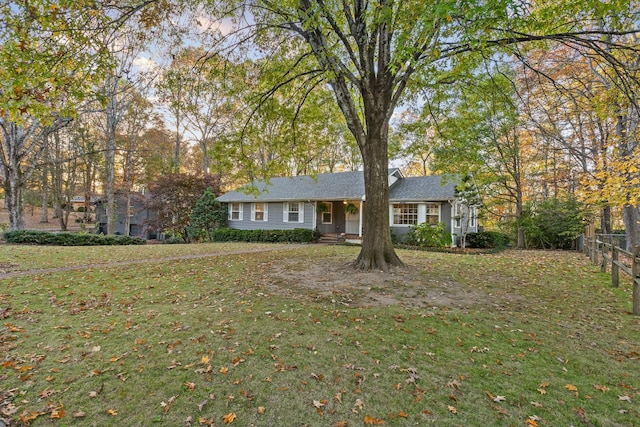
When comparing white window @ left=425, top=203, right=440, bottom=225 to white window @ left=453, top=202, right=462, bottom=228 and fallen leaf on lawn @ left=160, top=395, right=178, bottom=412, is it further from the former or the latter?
fallen leaf on lawn @ left=160, top=395, right=178, bottom=412

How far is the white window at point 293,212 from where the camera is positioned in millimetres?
20406

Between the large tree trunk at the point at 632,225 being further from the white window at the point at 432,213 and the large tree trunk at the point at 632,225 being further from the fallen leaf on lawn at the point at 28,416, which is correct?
the fallen leaf on lawn at the point at 28,416

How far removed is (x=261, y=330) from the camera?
14.0ft

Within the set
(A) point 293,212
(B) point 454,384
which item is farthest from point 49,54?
(A) point 293,212

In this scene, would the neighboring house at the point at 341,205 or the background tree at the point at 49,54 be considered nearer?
the background tree at the point at 49,54

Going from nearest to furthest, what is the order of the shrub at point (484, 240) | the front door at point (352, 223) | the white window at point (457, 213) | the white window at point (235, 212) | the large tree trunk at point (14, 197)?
the large tree trunk at point (14, 197)
the white window at point (457, 213)
the shrub at point (484, 240)
the front door at point (352, 223)
the white window at point (235, 212)

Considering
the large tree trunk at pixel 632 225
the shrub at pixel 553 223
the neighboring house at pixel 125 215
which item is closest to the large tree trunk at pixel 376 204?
the large tree trunk at pixel 632 225

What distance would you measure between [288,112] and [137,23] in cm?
450

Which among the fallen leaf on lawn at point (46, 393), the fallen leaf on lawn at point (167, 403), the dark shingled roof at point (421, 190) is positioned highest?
the dark shingled roof at point (421, 190)

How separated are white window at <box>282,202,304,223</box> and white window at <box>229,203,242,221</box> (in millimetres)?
4200

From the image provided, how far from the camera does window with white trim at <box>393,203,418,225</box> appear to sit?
17.5 meters

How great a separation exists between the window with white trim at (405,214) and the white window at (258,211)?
9.30 meters

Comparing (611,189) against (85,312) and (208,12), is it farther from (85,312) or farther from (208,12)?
(85,312)

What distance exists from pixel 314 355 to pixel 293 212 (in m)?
17.4
